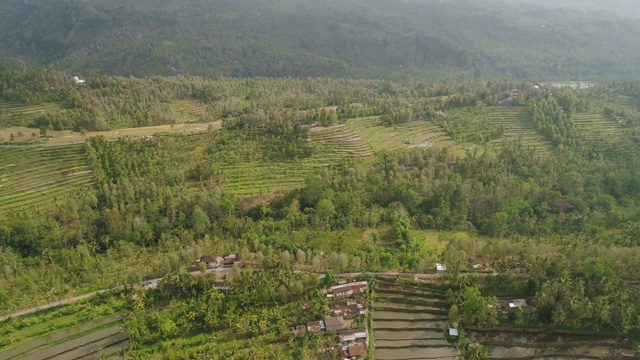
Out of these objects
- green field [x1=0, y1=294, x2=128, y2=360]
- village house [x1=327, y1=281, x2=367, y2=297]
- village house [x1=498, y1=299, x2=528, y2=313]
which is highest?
village house [x1=327, y1=281, x2=367, y2=297]

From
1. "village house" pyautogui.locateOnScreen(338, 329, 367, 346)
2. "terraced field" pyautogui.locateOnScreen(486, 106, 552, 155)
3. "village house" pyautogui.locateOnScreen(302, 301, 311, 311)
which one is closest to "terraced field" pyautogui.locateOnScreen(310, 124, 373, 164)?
Result: "terraced field" pyautogui.locateOnScreen(486, 106, 552, 155)

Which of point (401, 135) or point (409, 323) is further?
point (401, 135)

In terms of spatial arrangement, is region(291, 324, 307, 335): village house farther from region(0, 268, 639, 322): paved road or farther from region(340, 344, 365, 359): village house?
region(0, 268, 639, 322): paved road

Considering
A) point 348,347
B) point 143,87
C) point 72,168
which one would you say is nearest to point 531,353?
point 348,347

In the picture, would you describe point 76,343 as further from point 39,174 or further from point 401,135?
point 401,135

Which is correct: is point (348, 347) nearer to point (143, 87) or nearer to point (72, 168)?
point (72, 168)

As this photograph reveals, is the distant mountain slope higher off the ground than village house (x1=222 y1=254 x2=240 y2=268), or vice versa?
the distant mountain slope

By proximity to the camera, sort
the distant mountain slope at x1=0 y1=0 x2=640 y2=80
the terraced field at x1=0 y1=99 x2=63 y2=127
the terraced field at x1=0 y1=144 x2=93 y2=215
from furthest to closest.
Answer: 1. the distant mountain slope at x1=0 y1=0 x2=640 y2=80
2. the terraced field at x1=0 y1=99 x2=63 y2=127
3. the terraced field at x1=0 y1=144 x2=93 y2=215

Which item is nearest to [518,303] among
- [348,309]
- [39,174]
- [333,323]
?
[348,309]

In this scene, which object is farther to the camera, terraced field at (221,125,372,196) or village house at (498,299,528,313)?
terraced field at (221,125,372,196)
